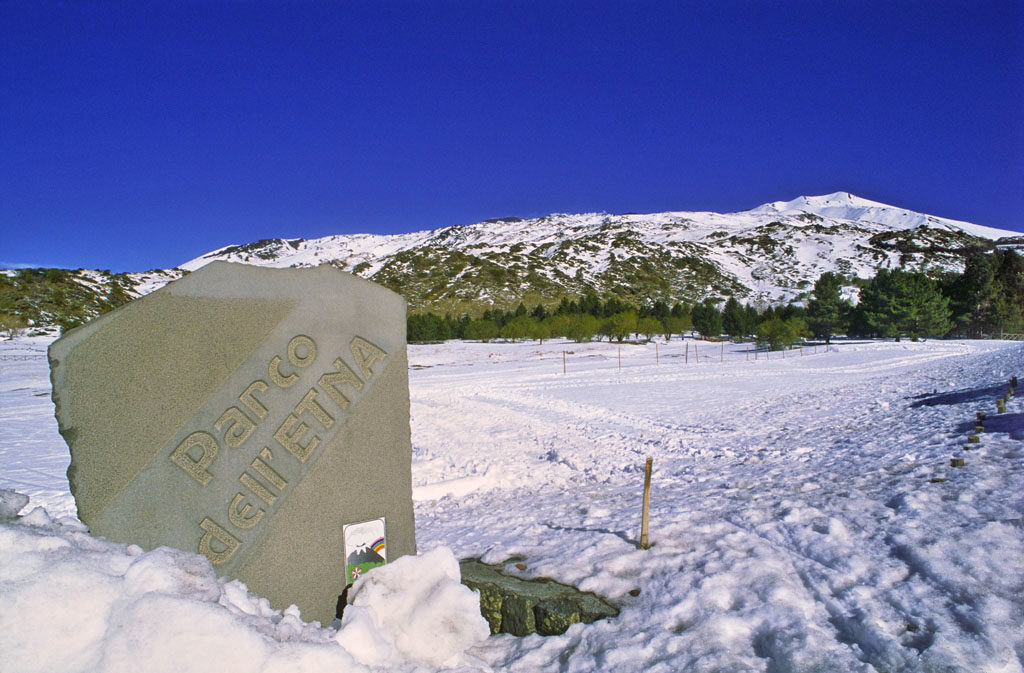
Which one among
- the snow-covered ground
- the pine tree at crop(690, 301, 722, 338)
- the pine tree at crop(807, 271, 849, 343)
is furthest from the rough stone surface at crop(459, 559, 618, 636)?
the pine tree at crop(690, 301, 722, 338)

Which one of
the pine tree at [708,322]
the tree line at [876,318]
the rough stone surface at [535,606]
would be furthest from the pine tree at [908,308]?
the rough stone surface at [535,606]

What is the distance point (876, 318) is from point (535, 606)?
6878cm

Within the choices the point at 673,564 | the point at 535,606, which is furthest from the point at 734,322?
the point at 535,606

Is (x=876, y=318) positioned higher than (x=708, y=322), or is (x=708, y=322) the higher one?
(x=708, y=322)

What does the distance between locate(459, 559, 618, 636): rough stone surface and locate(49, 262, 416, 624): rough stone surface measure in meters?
0.69

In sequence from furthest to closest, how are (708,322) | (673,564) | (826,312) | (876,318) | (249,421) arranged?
(708,322) → (826,312) → (876,318) → (673,564) → (249,421)

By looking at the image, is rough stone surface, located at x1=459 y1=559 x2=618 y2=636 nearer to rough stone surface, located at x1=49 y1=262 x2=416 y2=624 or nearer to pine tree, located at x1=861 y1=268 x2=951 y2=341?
rough stone surface, located at x1=49 y1=262 x2=416 y2=624

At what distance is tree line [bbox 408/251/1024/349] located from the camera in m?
57.2

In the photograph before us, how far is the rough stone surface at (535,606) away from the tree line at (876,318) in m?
56.8

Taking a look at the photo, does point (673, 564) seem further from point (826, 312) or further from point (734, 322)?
point (734, 322)

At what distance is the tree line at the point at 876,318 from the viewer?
57156 mm

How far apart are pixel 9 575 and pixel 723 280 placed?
17836 centimetres

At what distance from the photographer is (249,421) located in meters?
3.43

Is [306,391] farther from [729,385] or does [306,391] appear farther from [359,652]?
[729,385]
